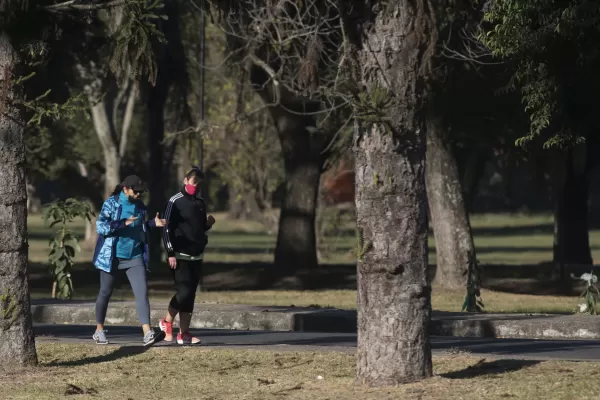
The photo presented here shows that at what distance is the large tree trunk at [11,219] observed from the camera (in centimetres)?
1171

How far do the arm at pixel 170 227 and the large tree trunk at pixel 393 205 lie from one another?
3.91m

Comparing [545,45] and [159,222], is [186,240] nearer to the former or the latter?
[159,222]

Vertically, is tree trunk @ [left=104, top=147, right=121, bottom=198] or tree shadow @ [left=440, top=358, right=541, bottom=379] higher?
tree trunk @ [left=104, top=147, right=121, bottom=198]

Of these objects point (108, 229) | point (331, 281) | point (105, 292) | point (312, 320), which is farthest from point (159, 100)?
point (108, 229)

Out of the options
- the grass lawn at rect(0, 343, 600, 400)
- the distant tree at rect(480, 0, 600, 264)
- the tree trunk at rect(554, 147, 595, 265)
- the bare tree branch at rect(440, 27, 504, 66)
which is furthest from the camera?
the tree trunk at rect(554, 147, 595, 265)

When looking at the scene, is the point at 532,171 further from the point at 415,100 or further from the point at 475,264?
the point at 415,100

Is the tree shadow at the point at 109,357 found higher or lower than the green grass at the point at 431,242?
lower

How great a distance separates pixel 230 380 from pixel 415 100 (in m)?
2.72

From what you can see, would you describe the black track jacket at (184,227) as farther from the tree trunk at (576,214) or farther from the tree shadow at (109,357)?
the tree trunk at (576,214)

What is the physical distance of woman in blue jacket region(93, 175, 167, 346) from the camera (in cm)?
1376

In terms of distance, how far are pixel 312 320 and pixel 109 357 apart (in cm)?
456

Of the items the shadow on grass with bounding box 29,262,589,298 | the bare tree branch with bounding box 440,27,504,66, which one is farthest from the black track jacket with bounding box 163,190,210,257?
the shadow on grass with bounding box 29,262,589,298

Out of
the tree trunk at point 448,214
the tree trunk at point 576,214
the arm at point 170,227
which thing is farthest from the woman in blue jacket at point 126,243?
the tree trunk at point 576,214

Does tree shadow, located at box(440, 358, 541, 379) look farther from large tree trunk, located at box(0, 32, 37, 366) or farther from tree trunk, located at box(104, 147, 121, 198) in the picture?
tree trunk, located at box(104, 147, 121, 198)
